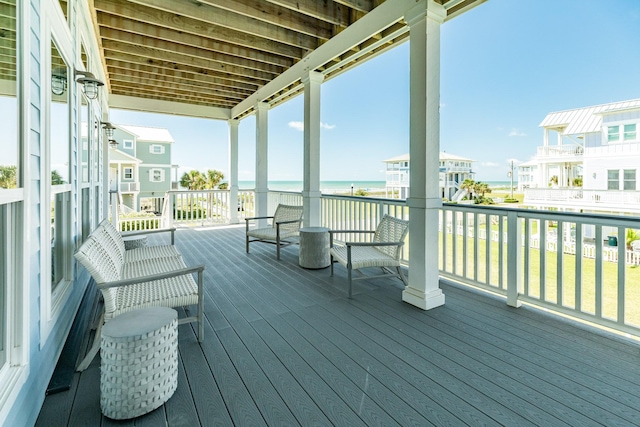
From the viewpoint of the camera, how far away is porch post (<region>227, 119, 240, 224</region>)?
8784mm

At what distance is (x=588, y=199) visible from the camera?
944 centimetres

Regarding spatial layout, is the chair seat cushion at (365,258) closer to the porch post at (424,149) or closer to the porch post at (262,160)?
the porch post at (424,149)

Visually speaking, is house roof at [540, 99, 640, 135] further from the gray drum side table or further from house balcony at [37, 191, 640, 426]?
the gray drum side table

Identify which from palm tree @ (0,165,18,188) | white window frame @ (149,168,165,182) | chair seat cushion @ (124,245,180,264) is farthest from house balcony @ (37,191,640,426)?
white window frame @ (149,168,165,182)

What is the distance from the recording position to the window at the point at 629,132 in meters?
9.10

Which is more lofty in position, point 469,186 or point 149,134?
point 149,134

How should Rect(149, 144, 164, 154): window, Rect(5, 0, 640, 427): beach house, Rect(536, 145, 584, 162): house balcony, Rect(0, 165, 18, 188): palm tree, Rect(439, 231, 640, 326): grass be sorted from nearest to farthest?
1. Rect(0, 165, 18, 188): palm tree
2. Rect(5, 0, 640, 427): beach house
3. Rect(439, 231, 640, 326): grass
4. Rect(536, 145, 584, 162): house balcony
5. Rect(149, 144, 164, 154): window

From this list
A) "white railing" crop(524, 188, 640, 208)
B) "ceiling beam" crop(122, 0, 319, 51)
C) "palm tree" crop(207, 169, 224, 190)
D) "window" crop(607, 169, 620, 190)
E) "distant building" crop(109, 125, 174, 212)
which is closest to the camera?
"ceiling beam" crop(122, 0, 319, 51)

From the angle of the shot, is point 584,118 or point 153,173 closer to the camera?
point 584,118

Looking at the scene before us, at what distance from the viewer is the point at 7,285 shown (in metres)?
1.33

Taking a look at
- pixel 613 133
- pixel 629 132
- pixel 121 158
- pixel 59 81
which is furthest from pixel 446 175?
pixel 59 81

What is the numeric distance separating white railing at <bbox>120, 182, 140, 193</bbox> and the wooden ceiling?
13.6 metres

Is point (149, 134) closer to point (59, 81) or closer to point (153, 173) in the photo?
point (153, 173)

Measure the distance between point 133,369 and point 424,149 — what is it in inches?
111
